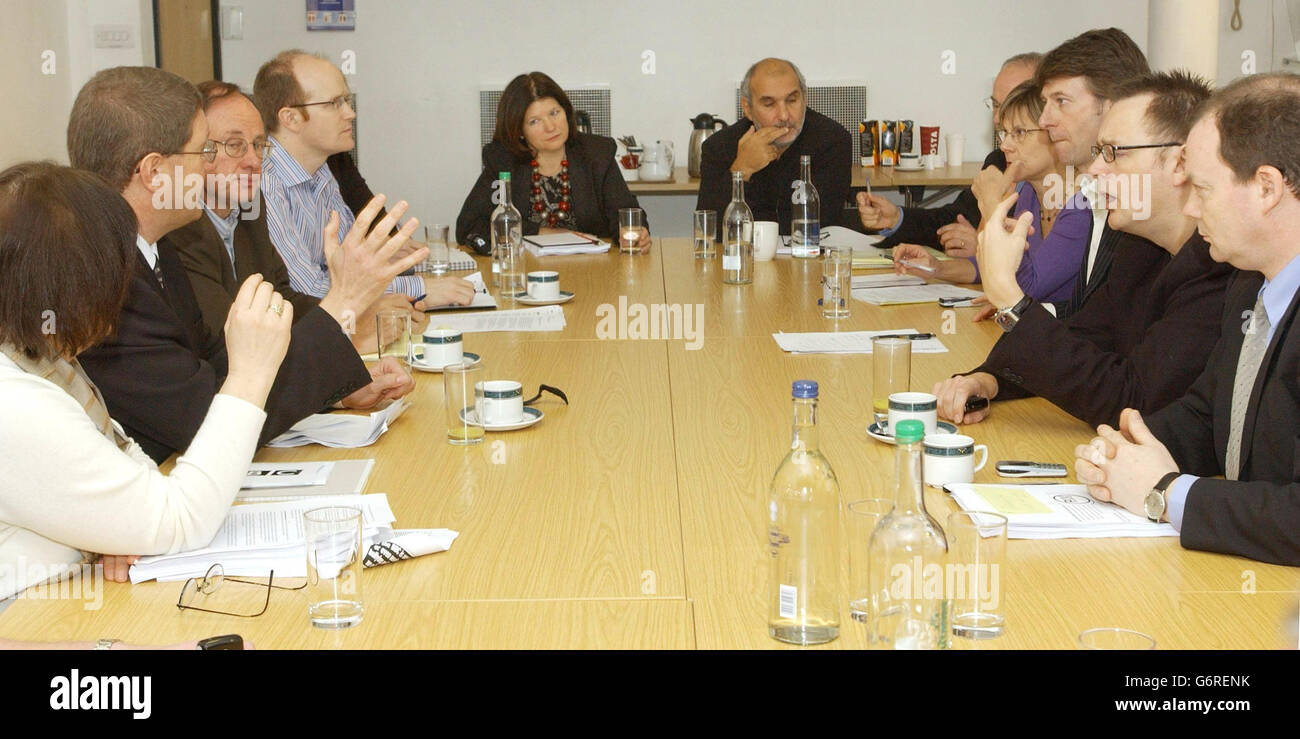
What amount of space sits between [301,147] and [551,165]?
1367 millimetres

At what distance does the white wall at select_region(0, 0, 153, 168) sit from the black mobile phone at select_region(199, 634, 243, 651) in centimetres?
402

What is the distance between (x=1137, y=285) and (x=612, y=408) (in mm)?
1027

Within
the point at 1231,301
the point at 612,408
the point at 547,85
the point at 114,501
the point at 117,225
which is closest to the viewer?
the point at 114,501

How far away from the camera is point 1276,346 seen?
1685 millimetres

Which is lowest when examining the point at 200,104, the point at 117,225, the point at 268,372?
the point at 268,372

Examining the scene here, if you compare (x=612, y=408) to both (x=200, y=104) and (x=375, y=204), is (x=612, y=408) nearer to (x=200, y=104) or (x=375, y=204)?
(x=375, y=204)

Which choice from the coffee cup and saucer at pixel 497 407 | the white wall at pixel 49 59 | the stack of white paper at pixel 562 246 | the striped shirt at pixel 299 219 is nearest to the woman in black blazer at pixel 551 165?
the stack of white paper at pixel 562 246

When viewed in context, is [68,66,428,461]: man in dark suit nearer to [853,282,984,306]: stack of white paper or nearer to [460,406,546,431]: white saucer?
[460,406,546,431]: white saucer

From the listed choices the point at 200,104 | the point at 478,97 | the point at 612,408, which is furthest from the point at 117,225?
the point at 478,97

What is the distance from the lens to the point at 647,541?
64.2 inches

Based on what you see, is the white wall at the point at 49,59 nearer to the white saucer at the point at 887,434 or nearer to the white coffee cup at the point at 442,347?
the white coffee cup at the point at 442,347

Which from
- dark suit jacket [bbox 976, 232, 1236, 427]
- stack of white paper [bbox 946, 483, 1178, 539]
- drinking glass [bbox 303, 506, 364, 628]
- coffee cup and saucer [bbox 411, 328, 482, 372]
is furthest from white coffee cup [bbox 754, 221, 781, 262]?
drinking glass [bbox 303, 506, 364, 628]

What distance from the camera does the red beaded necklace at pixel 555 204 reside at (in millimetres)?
4770

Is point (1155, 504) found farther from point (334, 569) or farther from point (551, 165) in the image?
point (551, 165)
